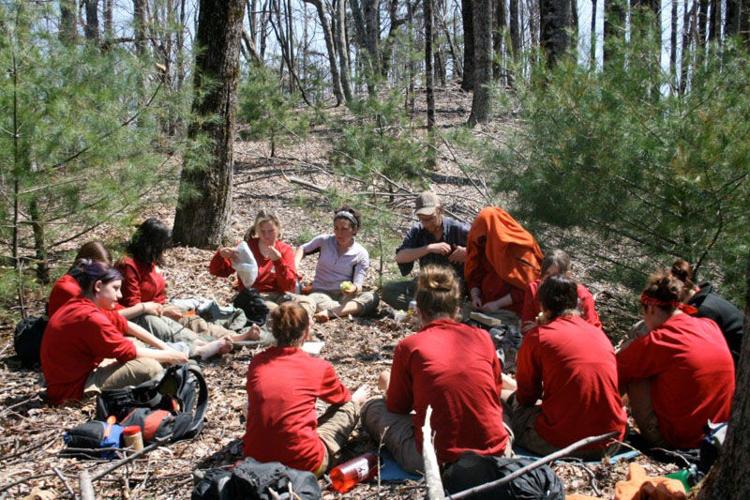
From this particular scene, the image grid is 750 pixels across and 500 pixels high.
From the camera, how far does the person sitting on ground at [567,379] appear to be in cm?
354

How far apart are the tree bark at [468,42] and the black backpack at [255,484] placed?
48.8 ft

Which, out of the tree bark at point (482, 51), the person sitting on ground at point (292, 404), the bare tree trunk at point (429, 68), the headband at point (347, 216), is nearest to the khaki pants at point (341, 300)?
the headband at point (347, 216)

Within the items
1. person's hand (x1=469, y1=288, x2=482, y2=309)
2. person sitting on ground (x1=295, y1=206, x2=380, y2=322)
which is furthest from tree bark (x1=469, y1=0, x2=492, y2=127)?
→ person's hand (x1=469, y1=288, x2=482, y2=309)

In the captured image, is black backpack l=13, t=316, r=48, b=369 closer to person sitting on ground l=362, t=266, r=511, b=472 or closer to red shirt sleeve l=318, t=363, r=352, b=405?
red shirt sleeve l=318, t=363, r=352, b=405

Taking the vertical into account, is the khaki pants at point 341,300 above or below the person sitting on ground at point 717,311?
below

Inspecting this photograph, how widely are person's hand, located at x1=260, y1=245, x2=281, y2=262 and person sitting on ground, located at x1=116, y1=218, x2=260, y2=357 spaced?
0.83 m

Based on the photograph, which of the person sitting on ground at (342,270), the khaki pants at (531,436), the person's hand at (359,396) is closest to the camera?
the khaki pants at (531,436)

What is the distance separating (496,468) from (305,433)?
95cm

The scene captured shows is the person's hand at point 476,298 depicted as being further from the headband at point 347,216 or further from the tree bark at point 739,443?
the tree bark at point 739,443

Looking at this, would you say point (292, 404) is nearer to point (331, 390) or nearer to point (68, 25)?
point (331, 390)

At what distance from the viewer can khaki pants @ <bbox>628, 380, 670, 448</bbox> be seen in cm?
376

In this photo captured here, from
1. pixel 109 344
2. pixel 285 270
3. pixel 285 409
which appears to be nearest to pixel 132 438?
pixel 109 344

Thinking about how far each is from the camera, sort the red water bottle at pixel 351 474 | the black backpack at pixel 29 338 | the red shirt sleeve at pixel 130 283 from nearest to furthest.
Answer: the red water bottle at pixel 351 474
the black backpack at pixel 29 338
the red shirt sleeve at pixel 130 283

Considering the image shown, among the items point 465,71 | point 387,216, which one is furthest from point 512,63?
point 465,71
